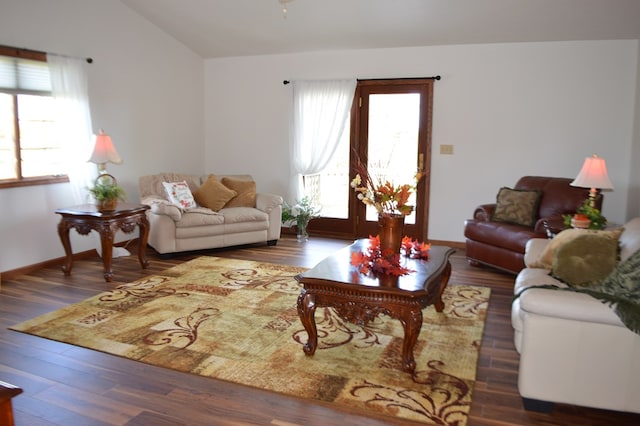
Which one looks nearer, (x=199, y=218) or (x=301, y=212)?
(x=199, y=218)

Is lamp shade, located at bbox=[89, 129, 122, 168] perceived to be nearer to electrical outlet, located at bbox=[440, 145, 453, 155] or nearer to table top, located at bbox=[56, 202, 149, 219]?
→ table top, located at bbox=[56, 202, 149, 219]

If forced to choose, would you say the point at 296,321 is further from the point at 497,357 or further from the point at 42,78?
the point at 42,78

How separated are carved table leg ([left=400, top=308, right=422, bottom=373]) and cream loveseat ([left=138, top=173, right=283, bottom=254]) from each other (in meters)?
3.51

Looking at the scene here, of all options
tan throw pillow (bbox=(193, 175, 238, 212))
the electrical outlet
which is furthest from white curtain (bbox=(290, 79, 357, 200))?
the electrical outlet

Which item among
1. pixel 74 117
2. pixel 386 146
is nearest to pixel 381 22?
pixel 386 146

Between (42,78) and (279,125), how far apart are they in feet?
10.3

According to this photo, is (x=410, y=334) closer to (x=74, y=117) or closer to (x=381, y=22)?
(x=381, y=22)

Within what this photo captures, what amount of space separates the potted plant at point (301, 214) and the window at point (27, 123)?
2887 millimetres

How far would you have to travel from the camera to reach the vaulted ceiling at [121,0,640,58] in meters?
5.39

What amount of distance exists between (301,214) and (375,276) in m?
3.88

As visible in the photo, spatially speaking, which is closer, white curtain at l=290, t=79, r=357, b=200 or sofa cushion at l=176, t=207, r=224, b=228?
sofa cushion at l=176, t=207, r=224, b=228

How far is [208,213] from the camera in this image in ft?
20.2

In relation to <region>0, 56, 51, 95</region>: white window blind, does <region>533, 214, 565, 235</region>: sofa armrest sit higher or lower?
lower

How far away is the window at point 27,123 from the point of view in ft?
16.6
